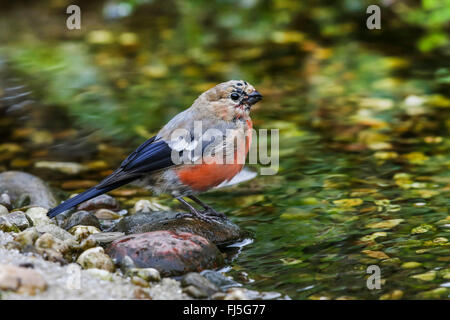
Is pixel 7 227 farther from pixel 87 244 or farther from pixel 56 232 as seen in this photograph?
pixel 87 244

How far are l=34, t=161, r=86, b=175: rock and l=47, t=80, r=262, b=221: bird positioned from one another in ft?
A: 6.34

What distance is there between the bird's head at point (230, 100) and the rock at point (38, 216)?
167cm

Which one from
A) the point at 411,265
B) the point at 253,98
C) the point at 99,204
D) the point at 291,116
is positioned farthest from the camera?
the point at 291,116

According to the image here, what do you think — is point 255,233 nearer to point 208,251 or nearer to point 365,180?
point 208,251

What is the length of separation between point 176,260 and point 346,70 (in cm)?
564

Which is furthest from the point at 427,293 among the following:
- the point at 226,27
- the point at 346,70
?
the point at 226,27

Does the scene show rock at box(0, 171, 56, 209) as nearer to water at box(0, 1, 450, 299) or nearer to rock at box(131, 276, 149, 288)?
water at box(0, 1, 450, 299)

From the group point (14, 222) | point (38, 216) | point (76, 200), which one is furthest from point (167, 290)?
point (38, 216)

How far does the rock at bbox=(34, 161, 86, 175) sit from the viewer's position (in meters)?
7.93

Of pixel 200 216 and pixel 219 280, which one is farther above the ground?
pixel 200 216

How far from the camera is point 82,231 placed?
6.06 metres

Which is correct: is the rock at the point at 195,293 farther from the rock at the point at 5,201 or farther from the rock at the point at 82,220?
the rock at the point at 5,201

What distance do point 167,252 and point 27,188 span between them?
228 centimetres

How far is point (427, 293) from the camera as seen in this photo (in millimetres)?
4742
